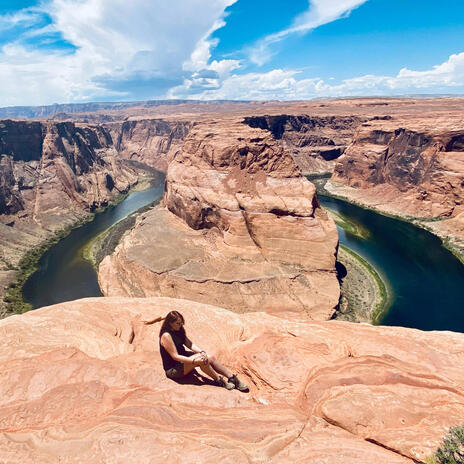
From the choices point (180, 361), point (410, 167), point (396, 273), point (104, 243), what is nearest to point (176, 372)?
point (180, 361)

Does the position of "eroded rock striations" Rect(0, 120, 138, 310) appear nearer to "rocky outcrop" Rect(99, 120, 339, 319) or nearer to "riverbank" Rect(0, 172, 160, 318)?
"riverbank" Rect(0, 172, 160, 318)

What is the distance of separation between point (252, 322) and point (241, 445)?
28.8ft

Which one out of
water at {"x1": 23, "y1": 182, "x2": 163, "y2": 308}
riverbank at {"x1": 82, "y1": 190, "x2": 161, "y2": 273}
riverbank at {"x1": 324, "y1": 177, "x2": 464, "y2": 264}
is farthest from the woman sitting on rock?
riverbank at {"x1": 324, "y1": 177, "x2": 464, "y2": 264}

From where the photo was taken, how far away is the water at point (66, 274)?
57625 mm

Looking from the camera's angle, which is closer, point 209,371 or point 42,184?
point 209,371

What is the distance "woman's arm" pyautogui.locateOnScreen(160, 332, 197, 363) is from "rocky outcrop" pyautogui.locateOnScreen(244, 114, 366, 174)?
157m

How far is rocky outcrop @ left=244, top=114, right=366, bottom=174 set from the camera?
166375 millimetres

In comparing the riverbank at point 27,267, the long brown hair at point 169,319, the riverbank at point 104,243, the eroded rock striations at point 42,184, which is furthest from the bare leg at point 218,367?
the eroded rock striations at point 42,184

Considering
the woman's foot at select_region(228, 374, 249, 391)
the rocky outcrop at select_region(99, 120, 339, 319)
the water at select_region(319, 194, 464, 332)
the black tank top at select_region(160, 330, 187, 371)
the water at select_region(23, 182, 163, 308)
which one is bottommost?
the water at select_region(319, 194, 464, 332)

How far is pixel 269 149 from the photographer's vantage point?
63.9 meters

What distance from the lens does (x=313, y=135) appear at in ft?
588

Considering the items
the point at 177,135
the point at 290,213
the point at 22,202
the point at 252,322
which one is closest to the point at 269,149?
the point at 290,213

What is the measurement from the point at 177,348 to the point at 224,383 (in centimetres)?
222

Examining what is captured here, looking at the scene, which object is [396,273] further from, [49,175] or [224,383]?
[49,175]
